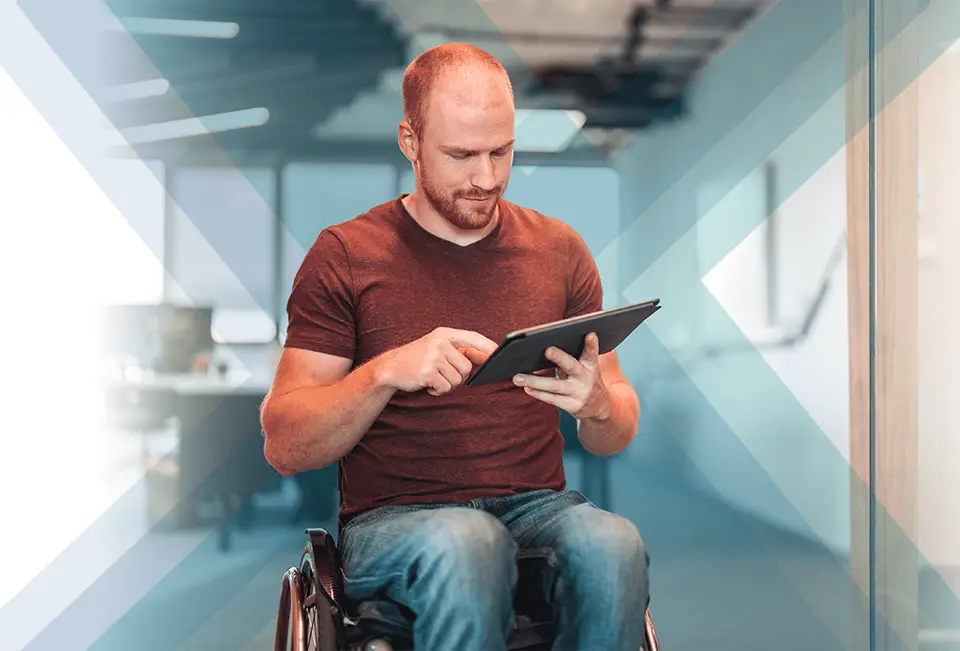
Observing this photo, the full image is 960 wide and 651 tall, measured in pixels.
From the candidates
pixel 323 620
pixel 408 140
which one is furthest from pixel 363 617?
pixel 408 140

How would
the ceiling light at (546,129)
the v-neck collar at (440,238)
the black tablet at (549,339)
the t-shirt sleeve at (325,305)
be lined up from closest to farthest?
the black tablet at (549,339) < the t-shirt sleeve at (325,305) < the v-neck collar at (440,238) < the ceiling light at (546,129)

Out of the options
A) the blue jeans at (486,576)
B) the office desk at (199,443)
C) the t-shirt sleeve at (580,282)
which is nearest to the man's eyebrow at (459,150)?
the t-shirt sleeve at (580,282)

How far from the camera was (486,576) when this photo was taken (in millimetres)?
1190

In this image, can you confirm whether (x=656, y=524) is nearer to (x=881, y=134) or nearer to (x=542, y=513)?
(x=881, y=134)

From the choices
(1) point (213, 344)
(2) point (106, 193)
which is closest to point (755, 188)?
(1) point (213, 344)

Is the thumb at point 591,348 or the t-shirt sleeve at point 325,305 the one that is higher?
the t-shirt sleeve at point 325,305

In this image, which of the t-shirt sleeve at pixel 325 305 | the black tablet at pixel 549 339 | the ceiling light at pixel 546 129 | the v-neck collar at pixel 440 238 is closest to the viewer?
the black tablet at pixel 549 339

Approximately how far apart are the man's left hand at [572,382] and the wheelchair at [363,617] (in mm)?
202

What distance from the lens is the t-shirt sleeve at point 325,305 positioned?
4.78 feet

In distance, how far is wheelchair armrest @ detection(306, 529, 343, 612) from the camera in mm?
1280

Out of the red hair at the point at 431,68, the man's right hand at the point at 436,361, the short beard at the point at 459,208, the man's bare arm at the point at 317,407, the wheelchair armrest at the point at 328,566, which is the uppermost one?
the red hair at the point at 431,68

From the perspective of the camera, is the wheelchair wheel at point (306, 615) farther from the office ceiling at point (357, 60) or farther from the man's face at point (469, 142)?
the office ceiling at point (357, 60)

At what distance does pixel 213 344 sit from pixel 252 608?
689 mm

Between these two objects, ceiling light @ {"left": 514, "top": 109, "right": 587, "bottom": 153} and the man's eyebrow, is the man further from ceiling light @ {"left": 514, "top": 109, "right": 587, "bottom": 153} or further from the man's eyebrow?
ceiling light @ {"left": 514, "top": 109, "right": 587, "bottom": 153}
